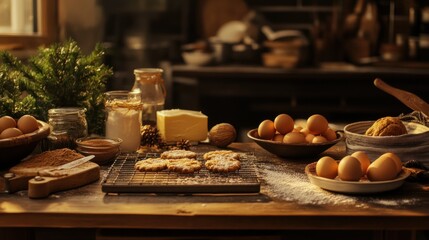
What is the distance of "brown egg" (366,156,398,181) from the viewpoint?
1989mm

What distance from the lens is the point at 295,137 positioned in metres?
2.40

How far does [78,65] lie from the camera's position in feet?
8.34

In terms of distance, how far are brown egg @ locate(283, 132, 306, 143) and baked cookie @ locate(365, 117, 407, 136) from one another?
0.24 m

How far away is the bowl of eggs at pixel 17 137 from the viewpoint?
2080 mm

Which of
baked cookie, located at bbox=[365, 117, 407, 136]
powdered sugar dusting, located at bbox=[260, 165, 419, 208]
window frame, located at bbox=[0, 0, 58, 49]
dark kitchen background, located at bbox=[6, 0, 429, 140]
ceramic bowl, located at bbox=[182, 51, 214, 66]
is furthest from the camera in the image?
ceramic bowl, located at bbox=[182, 51, 214, 66]

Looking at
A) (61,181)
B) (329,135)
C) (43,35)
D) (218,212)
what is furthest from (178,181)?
(43,35)

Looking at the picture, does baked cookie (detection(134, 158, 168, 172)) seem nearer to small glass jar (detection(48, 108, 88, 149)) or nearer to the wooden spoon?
small glass jar (detection(48, 108, 88, 149))

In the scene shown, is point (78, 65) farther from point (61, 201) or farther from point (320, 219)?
point (320, 219)

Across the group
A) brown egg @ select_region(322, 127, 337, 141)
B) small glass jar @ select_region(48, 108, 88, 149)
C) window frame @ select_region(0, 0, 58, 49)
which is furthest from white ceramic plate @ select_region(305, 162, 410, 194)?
window frame @ select_region(0, 0, 58, 49)

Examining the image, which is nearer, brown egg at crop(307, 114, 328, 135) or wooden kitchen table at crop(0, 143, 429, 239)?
wooden kitchen table at crop(0, 143, 429, 239)

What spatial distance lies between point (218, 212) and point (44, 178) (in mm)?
Answer: 548

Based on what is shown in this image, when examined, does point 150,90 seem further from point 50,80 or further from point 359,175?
point 359,175

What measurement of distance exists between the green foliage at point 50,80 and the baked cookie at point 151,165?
0.49 metres

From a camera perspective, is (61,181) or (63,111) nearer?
(61,181)
